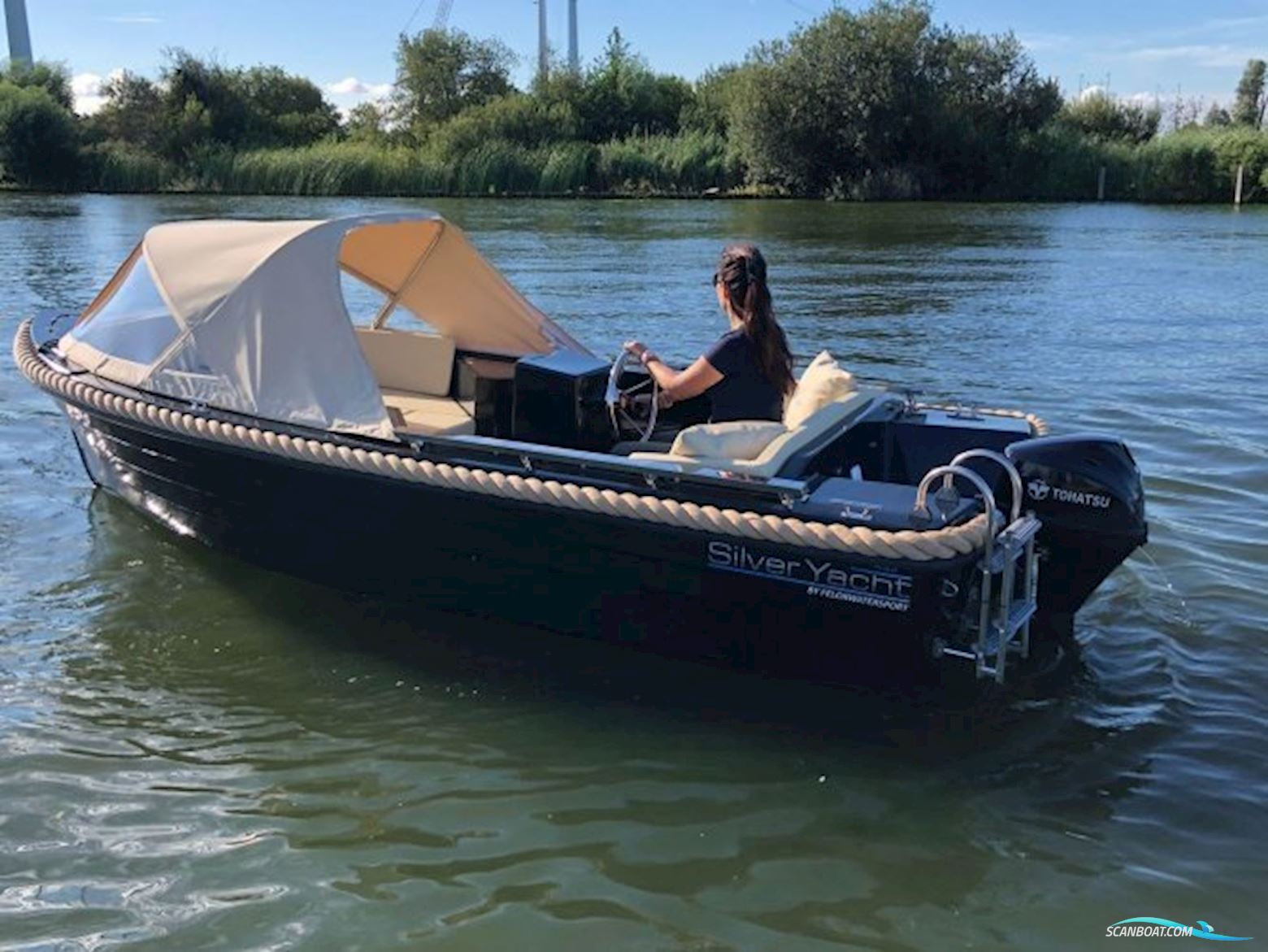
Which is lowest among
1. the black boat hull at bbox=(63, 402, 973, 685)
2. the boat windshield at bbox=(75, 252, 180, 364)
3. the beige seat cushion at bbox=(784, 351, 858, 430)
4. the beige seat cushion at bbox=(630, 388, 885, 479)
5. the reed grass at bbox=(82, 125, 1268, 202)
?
the black boat hull at bbox=(63, 402, 973, 685)

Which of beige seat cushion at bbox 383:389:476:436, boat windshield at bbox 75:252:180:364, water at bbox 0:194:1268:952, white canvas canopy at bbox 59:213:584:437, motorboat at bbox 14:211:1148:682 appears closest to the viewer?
water at bbox 0:194:1268:952

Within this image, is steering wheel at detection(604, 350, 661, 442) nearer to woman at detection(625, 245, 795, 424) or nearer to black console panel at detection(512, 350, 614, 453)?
black console panel at detection(512, 350, 614, 453)

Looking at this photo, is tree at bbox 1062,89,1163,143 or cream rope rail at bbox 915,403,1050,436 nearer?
cream rope rail at bbox 915,403,1050,436

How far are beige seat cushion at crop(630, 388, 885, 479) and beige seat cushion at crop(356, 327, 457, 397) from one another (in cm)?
229

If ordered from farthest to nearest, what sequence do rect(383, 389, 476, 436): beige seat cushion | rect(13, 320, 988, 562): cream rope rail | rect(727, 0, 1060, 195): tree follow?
1. rect(727, 0, 1060, 195): tree
2. rect(383, 389, 476, 436): beige seat cushion
3. rect(13, 320, 988, 562): cream rope rail

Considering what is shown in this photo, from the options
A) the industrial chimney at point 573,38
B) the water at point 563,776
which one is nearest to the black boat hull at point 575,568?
the water at point 563,776

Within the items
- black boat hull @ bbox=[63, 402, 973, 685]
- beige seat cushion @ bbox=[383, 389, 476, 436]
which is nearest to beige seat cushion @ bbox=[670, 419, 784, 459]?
black boat hull @ bbox=[63, 402, 973, 685]

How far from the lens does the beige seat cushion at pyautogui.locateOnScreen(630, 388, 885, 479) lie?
4.30 metres

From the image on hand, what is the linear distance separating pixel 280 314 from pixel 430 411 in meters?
1.43

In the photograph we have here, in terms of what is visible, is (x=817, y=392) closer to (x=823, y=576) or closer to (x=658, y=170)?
(x=823, y=576)

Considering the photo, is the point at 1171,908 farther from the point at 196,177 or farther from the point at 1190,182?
the point at 196,177

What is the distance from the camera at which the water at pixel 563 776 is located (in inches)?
134

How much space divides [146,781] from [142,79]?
191 feet

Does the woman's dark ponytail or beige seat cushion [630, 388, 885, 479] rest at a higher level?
the woman's dark ponytail
